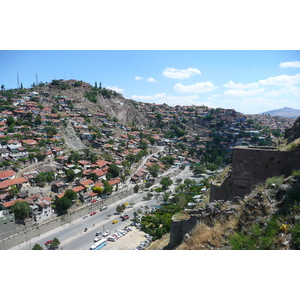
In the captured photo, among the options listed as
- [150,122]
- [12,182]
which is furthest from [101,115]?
[12,182]

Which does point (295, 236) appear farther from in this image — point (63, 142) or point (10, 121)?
point (10, 121)

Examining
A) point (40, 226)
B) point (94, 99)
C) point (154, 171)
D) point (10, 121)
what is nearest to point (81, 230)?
point (40, 226)

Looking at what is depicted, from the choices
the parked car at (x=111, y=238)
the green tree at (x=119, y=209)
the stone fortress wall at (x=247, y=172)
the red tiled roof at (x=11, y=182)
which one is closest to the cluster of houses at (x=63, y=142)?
the red tiled roof at (x=11, y=182)

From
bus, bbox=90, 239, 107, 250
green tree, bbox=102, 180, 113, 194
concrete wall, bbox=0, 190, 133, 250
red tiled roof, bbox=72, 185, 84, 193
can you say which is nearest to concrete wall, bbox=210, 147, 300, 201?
bus, bbox=90, 239, 107, 250

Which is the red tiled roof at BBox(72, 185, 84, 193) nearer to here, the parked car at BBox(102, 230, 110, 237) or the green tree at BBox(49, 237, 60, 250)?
the parked car at BBox(102, 230, 110, 237)

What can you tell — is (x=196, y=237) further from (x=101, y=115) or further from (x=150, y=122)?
(x=150, y=122)
